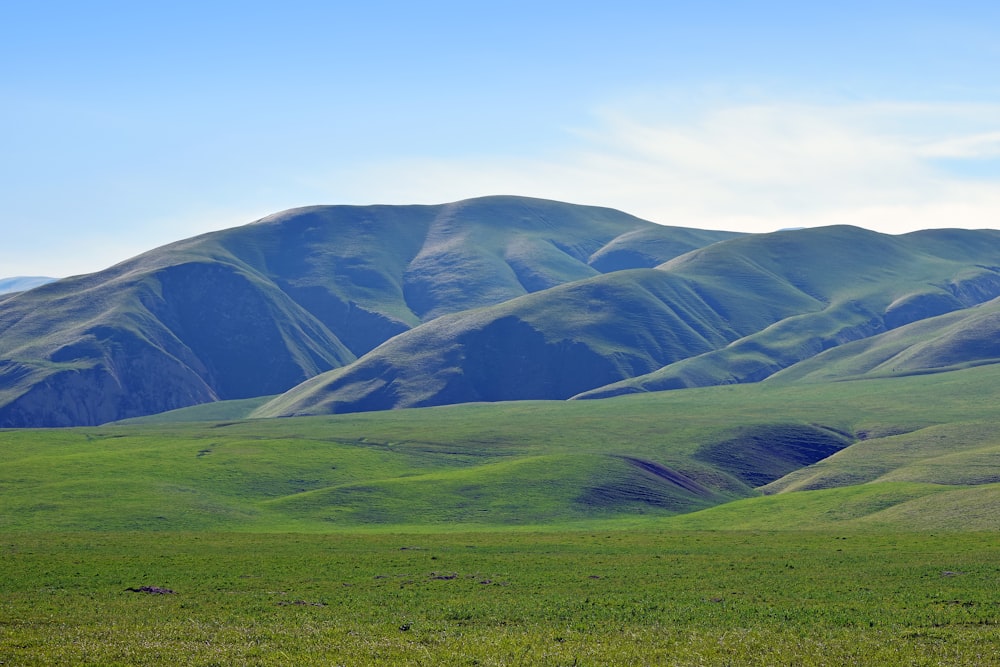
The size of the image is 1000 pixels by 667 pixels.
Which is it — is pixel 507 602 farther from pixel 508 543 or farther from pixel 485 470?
pixel 485 470

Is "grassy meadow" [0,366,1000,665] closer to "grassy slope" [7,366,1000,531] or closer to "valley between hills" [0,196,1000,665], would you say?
"valley between hills" [0,196,1000,665]

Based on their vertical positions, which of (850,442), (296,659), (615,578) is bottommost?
(850,442)

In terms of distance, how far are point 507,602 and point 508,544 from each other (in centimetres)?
3011

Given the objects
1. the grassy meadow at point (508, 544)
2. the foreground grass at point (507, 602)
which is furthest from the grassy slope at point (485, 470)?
the foreground grass at point (507, 602)

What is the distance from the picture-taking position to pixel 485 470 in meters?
138

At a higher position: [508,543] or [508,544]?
[508,544]

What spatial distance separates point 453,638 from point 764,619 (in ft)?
43.3

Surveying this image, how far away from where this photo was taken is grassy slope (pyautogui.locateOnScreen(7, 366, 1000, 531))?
4321 inches

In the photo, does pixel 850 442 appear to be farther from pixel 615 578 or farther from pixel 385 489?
pixel 615 578

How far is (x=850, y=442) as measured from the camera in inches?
6821

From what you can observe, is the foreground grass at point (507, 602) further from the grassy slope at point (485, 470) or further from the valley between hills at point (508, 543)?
the grassy slope at point (485, 470)

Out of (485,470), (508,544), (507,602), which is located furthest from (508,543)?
(485,470)

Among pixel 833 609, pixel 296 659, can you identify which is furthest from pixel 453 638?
pixel 833 609

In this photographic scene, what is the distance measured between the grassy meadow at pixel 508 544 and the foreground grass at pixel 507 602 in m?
0.21
